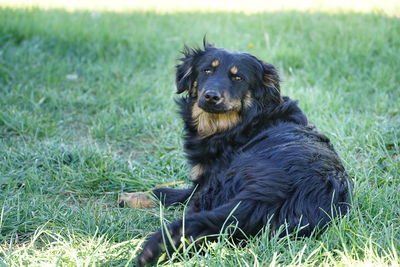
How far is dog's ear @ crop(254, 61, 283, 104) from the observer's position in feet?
9.78

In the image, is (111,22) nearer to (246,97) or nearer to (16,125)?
(16,125)

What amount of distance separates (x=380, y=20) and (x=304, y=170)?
18.7ft

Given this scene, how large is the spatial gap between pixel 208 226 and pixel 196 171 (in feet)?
3.09

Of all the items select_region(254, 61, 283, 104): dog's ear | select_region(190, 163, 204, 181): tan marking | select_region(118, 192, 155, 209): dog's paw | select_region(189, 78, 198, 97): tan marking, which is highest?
select_region(254, 61, 283, 104): dog's ear

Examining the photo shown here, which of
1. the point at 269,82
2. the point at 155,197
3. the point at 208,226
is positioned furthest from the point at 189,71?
the point at 208,226

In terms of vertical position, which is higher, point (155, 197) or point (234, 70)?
point (234, 70)

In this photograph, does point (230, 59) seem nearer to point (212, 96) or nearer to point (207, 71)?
point (207, 71)

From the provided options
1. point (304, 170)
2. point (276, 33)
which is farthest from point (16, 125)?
point (276, 33)

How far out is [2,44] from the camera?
5.83 m

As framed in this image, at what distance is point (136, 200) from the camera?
2.86 m

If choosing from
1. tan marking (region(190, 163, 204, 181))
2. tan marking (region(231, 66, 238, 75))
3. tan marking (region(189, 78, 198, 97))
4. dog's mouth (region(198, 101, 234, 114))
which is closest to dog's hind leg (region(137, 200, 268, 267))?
tan marking (region(190, 163, 204, 181))

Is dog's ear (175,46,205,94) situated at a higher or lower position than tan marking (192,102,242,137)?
higher

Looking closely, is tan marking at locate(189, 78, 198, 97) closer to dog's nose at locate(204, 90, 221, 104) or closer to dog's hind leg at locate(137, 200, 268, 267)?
dog's nose at locate(204, 90, 221, 104)

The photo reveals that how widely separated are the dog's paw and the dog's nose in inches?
34.0
